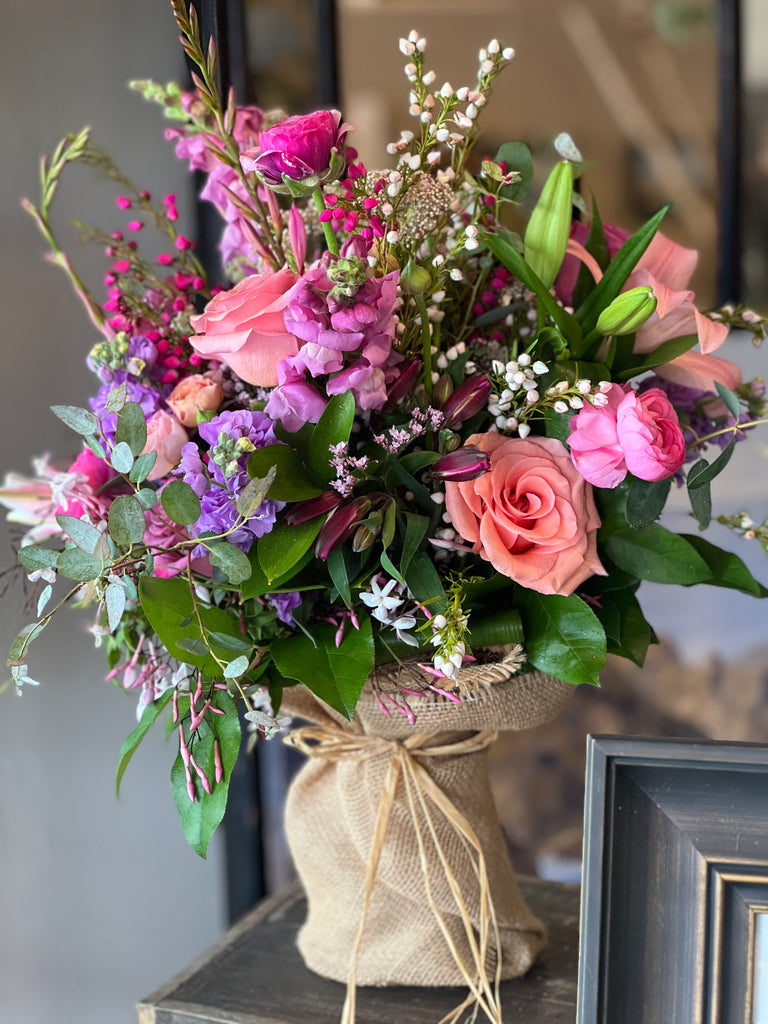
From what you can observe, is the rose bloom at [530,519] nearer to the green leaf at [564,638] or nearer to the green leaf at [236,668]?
the green leaf at [564,638]

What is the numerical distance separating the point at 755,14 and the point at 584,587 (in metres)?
0.86

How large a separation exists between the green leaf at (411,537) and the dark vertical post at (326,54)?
78 cm

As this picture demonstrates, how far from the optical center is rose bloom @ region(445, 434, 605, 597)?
0.52m

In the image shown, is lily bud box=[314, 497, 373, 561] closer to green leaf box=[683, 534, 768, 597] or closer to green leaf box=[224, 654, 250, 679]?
green leaf box=[224, 654, 250, 679]

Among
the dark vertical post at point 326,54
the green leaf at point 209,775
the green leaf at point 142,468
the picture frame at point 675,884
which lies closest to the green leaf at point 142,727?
the green leaf at point 209,775

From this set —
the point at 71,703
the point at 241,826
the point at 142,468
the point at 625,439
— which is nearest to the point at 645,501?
the point at 625,439

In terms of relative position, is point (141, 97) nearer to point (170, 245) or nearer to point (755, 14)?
point (170, 245)

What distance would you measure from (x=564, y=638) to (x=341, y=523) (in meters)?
0.15

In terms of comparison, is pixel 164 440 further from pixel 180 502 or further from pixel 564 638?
pixel 564 638

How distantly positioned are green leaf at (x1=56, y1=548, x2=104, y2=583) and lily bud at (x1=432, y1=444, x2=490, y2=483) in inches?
7.2

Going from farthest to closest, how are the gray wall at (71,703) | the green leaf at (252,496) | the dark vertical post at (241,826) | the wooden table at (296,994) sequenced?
the dark vertical post at (241,826) → the gray wall at (71,703) → the wooden table at (296,994) → the green leaf at (252,496)

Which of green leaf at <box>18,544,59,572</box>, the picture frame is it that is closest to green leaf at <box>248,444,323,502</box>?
green leaf at <box>18,544,59,572</box>

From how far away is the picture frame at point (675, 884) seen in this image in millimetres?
491

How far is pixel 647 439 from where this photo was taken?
49 cm
